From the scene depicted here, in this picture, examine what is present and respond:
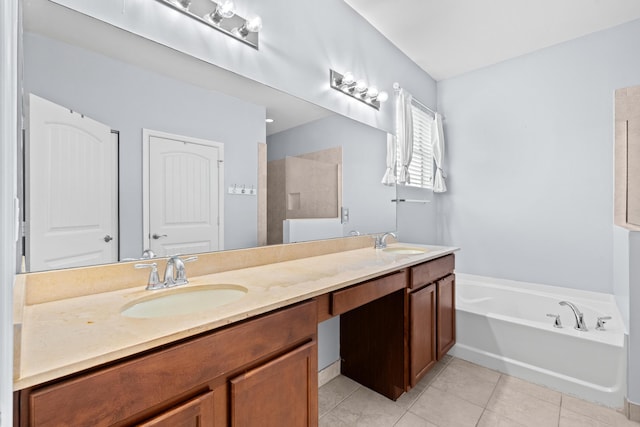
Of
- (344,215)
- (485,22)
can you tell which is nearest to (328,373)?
(344,215)

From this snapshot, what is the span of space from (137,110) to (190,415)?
1.05m

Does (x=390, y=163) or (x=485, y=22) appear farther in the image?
(x=390, y=163)

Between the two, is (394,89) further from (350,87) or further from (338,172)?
(338,172)

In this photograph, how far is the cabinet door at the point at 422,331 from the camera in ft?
5.88

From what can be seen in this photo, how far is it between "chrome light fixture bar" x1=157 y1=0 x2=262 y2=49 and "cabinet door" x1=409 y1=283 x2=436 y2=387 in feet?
5.37

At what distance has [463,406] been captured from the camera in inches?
70.7

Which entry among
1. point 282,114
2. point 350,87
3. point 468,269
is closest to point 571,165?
point 468,269

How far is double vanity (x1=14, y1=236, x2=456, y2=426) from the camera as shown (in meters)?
0.62

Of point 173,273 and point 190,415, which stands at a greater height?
point 173,273

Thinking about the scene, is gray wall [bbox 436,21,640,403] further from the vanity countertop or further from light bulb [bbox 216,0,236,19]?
light bulb [bbox 216,0,236,19]

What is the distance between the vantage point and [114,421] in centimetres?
65

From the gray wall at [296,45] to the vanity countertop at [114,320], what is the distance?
3.12 ft

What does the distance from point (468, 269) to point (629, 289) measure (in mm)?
1523

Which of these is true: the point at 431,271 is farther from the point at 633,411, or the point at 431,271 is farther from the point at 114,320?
the point at 114,320
